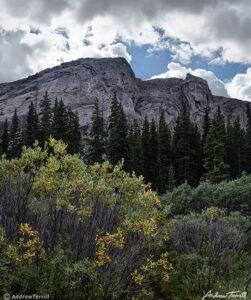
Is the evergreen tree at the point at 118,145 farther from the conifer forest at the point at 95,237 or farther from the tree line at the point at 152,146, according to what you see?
the conifer forest at the point at 95,237

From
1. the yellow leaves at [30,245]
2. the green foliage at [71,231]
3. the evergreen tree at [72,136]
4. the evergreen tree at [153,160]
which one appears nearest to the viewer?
the yellow leaves at [30,245]

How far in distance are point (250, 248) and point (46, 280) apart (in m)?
7.46

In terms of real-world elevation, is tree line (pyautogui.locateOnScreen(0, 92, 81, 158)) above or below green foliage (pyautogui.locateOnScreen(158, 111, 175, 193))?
above

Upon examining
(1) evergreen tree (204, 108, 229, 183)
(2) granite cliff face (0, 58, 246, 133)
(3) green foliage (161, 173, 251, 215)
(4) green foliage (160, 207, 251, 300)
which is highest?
(2) granite cliff face (0, 58, 246, 133)

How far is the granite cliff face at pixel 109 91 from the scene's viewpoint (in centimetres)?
8494

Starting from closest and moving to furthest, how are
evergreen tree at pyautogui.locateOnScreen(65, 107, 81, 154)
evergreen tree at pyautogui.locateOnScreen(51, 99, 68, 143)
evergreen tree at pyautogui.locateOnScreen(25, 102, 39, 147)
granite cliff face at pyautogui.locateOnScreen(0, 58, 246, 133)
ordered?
1. evergreen tree at pyautogui.locateOnScreen(65, 107, 81, 154)
2. evergreen tree at pyautogui.locateOnScreen(51, 99, 68, 143)
3. evergreen tree at pyautogui.locateOnScreen(25, 102, 39, 147)
4. granite cliff face at pyautogui.locateOnScreen(0, 58, 246, 133)

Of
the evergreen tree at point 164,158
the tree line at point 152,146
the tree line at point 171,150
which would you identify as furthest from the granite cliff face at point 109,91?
the tree line at point 171,150

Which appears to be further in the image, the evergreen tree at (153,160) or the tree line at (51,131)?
the evergreen tree at (153,160)

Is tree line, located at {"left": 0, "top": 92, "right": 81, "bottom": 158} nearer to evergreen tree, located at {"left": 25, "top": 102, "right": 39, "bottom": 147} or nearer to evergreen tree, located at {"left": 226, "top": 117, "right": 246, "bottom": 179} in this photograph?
evergreen tree, located at {"left": 25, "top": 102, "right": 39, "bottom": 147}

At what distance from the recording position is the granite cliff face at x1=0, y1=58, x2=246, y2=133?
84938 millimetres

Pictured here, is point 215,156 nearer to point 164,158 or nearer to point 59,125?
point 164,158

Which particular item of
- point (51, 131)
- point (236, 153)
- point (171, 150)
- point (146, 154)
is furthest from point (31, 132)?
point (236, 153)

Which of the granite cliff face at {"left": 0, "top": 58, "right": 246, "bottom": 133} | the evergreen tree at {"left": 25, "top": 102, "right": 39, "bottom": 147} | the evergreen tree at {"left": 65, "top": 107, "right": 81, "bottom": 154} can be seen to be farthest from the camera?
the granite cliff face at {"left": 0, "top": 58, "right": 246, "bottom": 133}

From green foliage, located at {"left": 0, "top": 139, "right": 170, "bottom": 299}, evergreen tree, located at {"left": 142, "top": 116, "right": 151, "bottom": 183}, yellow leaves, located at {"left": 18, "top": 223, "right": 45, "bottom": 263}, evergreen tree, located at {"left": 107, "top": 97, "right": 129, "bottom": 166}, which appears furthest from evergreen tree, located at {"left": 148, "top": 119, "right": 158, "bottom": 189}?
yellow leaves, located at {"left": 18, "top": 223, "right": 45, "bottom": 263}
